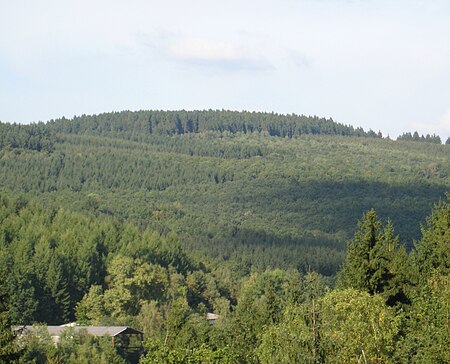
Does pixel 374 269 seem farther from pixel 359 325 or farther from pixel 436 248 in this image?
pixel 359 325

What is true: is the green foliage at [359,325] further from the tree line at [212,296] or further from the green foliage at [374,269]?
the green foliage at [374,269]

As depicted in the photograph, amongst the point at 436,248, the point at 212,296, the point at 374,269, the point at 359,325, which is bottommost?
the point at 212,296

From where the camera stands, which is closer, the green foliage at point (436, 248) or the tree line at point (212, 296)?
the tree line at point (212, 296)

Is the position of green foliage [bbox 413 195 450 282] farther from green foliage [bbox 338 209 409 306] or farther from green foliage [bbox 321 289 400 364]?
green foliage [bbox 321 289 400 364]

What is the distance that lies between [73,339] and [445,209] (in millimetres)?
27658

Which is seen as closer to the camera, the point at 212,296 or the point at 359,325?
the point at 359,325

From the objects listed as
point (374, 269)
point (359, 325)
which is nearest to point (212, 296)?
point (374, 269)

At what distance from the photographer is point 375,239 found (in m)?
64.6

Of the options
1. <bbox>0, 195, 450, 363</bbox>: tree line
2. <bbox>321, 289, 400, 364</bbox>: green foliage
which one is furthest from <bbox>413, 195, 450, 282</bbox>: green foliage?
<bbox>321, 289, 400, 364</bbox>: green foliage

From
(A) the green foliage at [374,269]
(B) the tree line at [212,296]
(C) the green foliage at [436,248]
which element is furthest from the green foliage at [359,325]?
(C) the green foliage at [436,248]

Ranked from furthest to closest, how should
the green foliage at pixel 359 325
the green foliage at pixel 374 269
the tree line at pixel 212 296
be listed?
the green foliage at pixel 374 269 < the green foliage at pixel 359 325 < the tree line at pixel 212 296

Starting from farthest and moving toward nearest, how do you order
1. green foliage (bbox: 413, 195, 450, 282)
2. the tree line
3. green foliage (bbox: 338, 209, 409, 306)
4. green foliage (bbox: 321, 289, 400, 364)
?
green foliage (bbox: 413, 195, 450, 282), green foliage (bbox: 338, 209, 409, 306), green foliage (bbox: 321, 289, 400, 364), the tree line

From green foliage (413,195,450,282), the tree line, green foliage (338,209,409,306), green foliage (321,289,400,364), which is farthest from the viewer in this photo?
green foliage (413,195,450,282)

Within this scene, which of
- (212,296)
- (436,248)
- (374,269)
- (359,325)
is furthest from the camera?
(212,296)
